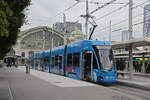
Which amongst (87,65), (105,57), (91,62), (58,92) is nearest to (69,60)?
(87,65)

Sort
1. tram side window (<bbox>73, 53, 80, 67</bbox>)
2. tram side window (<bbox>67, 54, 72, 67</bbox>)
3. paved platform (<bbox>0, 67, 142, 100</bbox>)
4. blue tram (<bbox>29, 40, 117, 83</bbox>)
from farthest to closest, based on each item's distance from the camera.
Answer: tram side window (<bbox>67, 54, 72, 67</bbox>) → tram side window (<bbox>73, 53, 80, 67</bbox>) → blue tram (<bbox>29, 40, 117, 83</bbox>) → paved platform (<bbox>0, 67, 142, 100</bbox>)

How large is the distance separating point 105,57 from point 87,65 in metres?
1.66

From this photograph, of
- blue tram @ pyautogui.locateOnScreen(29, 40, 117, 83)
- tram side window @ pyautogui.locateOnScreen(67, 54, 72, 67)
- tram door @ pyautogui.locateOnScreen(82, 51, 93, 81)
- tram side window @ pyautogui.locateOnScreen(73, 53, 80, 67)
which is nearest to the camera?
blue tram @ pyautogui.locateOnScreen(29, 40, 117, 83)

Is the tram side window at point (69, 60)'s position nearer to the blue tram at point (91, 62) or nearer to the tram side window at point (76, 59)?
the blue tram at point (91, 62)

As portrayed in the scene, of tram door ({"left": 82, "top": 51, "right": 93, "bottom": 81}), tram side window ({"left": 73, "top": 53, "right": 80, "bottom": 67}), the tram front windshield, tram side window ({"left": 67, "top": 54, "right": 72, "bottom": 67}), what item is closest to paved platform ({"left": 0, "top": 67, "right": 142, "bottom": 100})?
the tram front windshield

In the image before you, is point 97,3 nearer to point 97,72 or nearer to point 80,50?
point 80,50

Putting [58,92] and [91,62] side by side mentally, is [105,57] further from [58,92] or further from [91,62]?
[58,92]

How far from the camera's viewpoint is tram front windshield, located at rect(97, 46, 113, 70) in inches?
637

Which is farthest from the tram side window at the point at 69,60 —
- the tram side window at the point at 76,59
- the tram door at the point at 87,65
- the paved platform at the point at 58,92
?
the paved platform at the point at 58,92

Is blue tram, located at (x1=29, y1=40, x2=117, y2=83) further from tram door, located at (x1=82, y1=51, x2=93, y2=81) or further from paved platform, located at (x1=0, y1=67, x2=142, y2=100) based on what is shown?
paved platform, located at (x1=0, y1=67, x2=142, y2=100)

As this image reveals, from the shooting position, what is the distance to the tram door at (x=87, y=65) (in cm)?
1692

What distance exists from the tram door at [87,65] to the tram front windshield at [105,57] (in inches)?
31.1

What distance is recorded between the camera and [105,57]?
16453 millimetres

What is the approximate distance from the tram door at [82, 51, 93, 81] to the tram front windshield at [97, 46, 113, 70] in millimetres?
790
